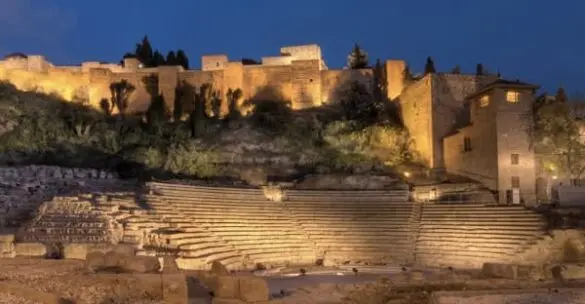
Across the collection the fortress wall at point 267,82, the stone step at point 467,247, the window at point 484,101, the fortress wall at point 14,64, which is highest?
the fortress wall at point 14,64

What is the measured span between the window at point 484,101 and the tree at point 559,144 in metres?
2.71

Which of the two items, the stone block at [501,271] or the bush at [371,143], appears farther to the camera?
the bush at [371,143]

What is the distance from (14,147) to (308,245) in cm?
2135

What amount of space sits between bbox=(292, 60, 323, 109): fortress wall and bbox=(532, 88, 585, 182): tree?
18.2 meters

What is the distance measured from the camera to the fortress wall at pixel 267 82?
146 feet

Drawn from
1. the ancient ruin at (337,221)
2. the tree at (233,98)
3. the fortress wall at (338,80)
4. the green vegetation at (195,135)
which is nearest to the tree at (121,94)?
the green vegetation at (195,135)

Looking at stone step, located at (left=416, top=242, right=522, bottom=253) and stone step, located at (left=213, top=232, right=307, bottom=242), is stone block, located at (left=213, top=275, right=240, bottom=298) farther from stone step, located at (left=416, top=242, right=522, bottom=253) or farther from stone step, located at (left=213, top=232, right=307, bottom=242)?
stone step, located at (left=416, top=242, right=522, bottom=253)

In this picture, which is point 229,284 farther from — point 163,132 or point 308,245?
point 163,132

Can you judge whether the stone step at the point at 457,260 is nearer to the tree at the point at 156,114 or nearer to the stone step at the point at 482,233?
the stone step at the point at 482,233

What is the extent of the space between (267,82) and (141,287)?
3740 cm

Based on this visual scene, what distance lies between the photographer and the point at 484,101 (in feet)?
95.6

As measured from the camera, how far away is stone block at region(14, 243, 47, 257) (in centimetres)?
1193

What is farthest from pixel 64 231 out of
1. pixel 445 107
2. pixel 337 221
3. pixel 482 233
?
pixel 445 107

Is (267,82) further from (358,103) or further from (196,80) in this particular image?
(358,103)
